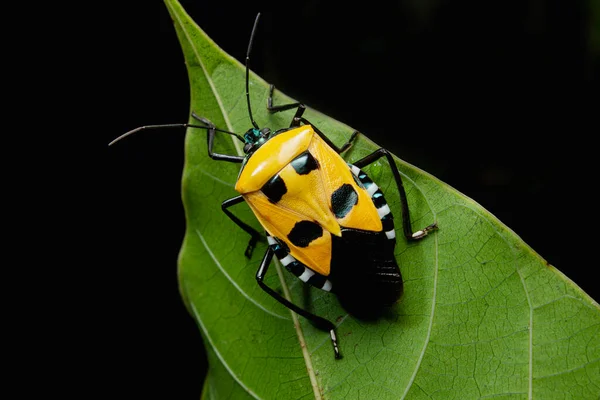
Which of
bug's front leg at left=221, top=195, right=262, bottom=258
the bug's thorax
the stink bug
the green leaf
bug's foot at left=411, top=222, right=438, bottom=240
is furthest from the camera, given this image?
bug's front leg at left=221, top=195, right=262, bottom=258

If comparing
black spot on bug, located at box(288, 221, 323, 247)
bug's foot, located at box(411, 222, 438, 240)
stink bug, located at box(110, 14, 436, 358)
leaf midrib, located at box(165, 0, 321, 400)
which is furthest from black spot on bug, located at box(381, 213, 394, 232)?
leaf midrib, located at box(165, 0, 321, 400)

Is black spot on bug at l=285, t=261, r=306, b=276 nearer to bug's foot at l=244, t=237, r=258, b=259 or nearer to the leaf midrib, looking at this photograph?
the leaf midrib

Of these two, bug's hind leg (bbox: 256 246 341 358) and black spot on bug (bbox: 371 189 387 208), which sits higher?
black spot on bug (bbox: 371 189 387 208)

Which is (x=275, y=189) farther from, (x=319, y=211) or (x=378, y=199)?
(x=378, y=199)

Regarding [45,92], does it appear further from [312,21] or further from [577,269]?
[577,269]

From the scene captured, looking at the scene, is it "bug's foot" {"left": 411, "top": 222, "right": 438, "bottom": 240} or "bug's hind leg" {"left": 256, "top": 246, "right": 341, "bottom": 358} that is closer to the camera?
"bug's foot" {"left": 411, "top": 222, "right": 438, "bottom": 240}

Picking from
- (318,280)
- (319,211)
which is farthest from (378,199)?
(318,280)

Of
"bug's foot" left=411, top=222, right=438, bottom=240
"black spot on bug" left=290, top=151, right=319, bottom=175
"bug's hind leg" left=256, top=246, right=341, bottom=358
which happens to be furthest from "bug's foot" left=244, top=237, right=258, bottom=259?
"bug's foot" left=411, top=222, right=438, bottom=240

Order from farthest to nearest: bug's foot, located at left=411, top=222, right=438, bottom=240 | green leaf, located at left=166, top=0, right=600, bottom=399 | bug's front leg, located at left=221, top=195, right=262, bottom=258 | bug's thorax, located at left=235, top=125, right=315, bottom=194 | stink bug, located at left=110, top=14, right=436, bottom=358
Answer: bug's front leg, located at left=221, top=195, right=262, bottom=258
bug's thorax, located at left=235, top=125, right=315, bottom=194
stink bug, located at left=110, top=14, right=436, bottom=358
bug's foot, located at left=411, top=222, right=438, bottom=240
green leaf, located at left=166, top=0, right=600, bottom=399
